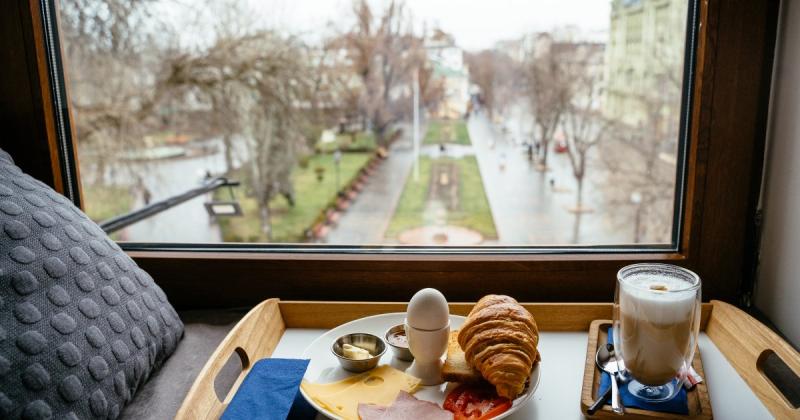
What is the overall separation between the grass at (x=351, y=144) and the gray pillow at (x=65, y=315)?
0.96 metres

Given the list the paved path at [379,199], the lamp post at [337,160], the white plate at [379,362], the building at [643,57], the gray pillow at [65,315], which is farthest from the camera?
the lamp post at [337,160]

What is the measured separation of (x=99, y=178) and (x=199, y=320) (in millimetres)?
933

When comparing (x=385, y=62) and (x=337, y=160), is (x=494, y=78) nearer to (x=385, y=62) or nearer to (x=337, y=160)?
(x=385, y=62)

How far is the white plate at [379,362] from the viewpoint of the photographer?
0.68 meters

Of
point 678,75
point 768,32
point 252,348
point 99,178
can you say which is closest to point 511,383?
point 252,348

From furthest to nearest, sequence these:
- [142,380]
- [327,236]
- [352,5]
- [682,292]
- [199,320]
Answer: [327,236] < [352,5] < [199,320] < [142,380] < [682,292]

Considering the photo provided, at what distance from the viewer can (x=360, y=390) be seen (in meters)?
0.70

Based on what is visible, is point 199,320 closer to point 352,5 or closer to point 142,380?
point 142,380

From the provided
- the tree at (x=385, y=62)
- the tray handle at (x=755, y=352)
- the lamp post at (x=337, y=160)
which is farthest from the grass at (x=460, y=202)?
the tray handle at (x=755, y=352)

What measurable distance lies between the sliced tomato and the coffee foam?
0.62 ft

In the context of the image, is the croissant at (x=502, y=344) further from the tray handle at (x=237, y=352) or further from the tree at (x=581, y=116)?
A: the tree at (x=581, y=116)

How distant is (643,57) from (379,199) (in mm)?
843

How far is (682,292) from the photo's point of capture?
0.62m

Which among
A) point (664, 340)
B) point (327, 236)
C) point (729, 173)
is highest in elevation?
point (729, 173)
